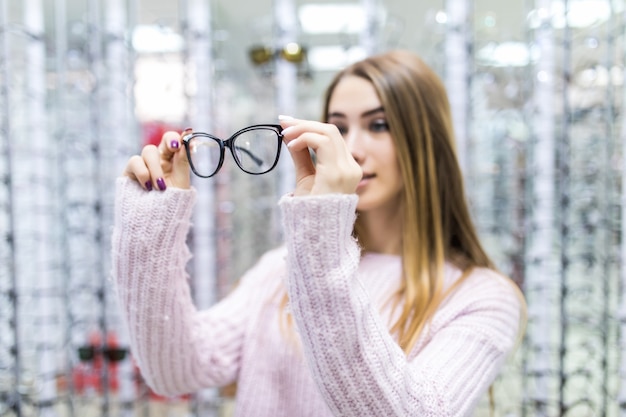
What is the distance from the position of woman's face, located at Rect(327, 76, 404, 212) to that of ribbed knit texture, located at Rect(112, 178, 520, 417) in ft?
0.45

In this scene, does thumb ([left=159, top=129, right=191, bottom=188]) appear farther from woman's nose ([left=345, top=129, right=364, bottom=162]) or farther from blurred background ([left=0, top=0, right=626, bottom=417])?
blurred background ([left=0, top=0, right=626, bottom=417])

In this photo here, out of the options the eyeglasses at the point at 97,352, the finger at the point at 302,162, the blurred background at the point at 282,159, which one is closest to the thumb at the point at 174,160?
the finger at the point at 302,162

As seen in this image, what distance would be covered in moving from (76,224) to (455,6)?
132 centimetres

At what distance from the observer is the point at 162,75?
4.69 ft

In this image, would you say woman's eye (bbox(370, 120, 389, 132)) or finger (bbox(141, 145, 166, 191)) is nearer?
finger (bbox(141, 145, 166, 191))

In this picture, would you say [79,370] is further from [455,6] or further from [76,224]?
[455,6]

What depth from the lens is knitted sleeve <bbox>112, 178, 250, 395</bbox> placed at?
58 cm

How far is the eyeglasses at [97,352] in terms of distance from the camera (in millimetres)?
1418

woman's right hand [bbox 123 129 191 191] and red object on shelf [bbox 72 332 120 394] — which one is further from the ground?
woman's right hand [bbox 123 129 191 191]

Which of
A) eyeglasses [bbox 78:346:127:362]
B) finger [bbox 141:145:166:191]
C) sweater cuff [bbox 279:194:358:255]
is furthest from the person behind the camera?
eyeglasses [bbox 78:346:127:362]

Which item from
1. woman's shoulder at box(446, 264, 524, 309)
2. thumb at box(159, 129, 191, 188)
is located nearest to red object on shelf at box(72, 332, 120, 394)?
thumb at box(159, 129, 191, 188)

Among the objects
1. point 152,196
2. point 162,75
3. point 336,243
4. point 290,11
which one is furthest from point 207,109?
point 336,243

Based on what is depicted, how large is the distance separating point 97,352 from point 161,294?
1.00 meters

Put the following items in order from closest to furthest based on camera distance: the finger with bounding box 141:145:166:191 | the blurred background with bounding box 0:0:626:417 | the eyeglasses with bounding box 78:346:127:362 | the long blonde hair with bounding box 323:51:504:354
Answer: the finger with bounding box 141:145:166:191
the long blonde hair with bounding box 323:51:504:354
the blurred background with bounding box 0:0:626:417
the eyeglasses with bounding box 78:346:127:362
